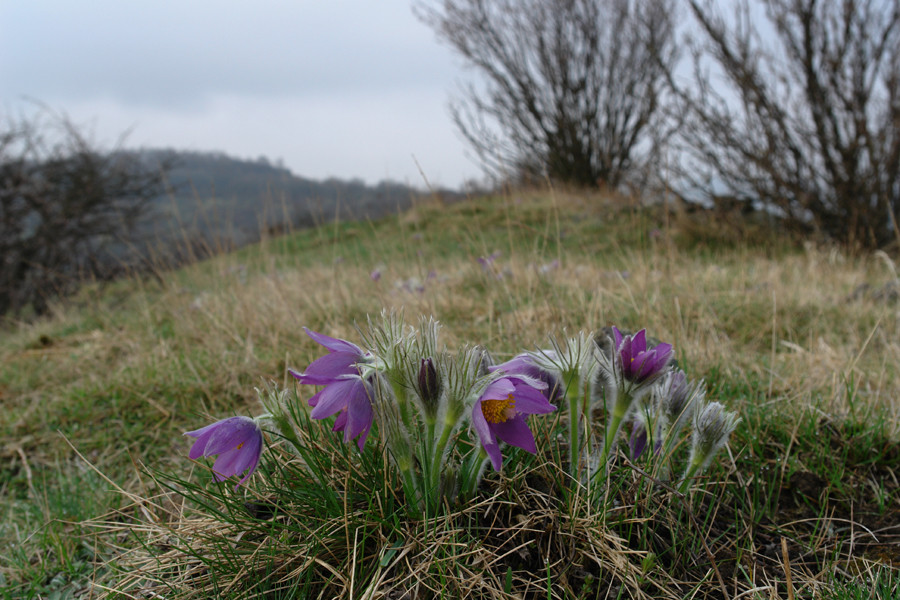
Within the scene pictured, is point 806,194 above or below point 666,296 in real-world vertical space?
above

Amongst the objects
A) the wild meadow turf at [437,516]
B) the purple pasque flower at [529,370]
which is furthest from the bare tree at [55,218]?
the purple pasque flower at [529,370]

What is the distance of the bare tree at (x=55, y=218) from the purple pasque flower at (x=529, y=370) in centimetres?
634

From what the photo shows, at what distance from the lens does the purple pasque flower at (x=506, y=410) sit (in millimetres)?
901

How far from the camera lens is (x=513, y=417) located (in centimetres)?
99

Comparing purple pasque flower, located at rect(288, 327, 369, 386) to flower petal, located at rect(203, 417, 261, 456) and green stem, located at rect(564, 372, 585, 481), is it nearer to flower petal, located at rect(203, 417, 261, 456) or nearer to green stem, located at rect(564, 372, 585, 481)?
flower petal, located at rect(203, 417, 261, 456)

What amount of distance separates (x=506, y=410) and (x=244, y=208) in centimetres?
768

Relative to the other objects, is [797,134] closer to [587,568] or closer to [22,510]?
[587,568]

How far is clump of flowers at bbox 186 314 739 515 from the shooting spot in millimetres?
927

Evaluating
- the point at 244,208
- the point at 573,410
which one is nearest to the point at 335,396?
the point at 573,410

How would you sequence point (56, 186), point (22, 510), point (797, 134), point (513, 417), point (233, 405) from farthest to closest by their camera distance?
point (56, 186) → point (797, 134) → point (233, 405) → point (22, 510) → point (513, 417)

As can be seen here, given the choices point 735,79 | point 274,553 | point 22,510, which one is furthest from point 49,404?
point 735,79

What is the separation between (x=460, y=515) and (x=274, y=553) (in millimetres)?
360

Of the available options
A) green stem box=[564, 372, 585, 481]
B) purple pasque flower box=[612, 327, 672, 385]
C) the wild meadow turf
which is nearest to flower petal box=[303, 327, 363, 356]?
the wild meadow turf

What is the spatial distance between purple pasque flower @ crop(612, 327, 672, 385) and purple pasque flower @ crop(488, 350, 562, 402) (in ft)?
0.44
